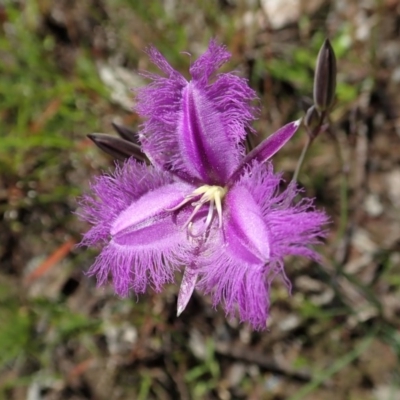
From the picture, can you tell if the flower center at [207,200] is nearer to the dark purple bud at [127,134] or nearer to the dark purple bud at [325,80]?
the dark purple bud at [127,134]

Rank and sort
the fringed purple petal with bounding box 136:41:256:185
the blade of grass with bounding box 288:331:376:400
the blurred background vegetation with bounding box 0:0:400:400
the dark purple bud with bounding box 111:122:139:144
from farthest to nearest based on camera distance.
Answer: the blurred background vegetation with bounding box 0:0:400:400, the blade of grass with bounding box 288:331:376:400, the dark purple bud with bounding box 111:122:139:144, the fringed purple petal with bounding box 136:41:256:185

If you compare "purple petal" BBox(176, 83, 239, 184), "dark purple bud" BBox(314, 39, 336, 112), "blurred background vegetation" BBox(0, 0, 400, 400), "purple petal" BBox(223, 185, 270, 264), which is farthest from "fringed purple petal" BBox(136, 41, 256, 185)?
"blurred background vegetation" BBox(0, 0, 400, 400)

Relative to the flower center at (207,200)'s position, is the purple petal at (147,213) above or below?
above

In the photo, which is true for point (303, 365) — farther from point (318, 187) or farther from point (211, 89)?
point (211, 89)

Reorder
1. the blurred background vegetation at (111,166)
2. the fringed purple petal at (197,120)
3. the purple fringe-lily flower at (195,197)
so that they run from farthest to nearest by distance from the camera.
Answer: the blurred background vegetation at (111,166)
the fringed purple petal at (197,120)
the purple fringe-lily flower at (195,197)

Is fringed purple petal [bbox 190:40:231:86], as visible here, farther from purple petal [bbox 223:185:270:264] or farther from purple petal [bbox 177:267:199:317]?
purple petal [bbox 177:267:199:317]

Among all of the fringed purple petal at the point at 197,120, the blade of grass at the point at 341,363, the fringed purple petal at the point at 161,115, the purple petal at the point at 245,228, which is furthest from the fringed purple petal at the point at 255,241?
the blade of grass at the point at 341,363

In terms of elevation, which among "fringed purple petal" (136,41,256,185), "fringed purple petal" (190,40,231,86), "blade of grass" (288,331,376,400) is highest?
"fringed purple petal" (190,40,231,86)

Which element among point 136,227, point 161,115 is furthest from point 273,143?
point 136,227
